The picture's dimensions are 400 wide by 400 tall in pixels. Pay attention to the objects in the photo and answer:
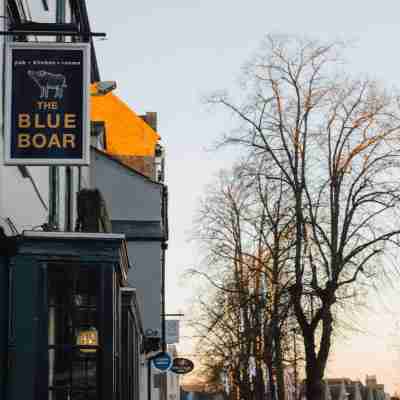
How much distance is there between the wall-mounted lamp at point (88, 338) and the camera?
1316 cm

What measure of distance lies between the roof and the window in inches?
1259

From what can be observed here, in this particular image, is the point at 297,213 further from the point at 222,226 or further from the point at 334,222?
the point at 222,226

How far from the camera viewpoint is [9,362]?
12.8m

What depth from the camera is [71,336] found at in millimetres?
13125

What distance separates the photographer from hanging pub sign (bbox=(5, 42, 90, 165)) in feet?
39.7

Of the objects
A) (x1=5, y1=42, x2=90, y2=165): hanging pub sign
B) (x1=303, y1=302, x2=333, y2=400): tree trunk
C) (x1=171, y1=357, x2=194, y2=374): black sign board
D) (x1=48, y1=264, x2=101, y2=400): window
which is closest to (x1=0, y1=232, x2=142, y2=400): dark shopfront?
(x1=48, y1=264, x2=101, y2=400): window

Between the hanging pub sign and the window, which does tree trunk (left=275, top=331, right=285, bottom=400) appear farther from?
the hanging pub sign

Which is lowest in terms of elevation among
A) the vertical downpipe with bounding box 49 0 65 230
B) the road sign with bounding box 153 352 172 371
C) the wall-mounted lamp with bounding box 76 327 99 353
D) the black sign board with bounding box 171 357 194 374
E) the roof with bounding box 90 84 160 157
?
the black sign board with bounding box 171 357 194 374

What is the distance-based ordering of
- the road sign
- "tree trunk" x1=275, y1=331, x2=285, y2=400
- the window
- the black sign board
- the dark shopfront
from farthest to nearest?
1. the black sign board
2. "tree trunk" x1=275, y1=331, x2=285, y2=400
3. the road sign
4. the window
5. the dark shopfront

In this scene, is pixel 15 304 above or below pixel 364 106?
Answer: below

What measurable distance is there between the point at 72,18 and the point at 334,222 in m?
8.80

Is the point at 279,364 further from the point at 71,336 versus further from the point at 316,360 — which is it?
the point at 71,336

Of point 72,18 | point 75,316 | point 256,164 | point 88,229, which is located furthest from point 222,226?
point 75,316

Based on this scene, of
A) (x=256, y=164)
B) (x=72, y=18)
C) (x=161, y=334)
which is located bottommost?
(x=161, y=334)
